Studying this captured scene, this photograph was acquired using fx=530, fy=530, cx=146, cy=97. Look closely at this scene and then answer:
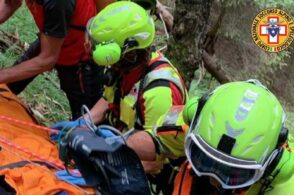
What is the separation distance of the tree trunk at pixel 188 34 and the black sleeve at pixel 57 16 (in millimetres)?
1181

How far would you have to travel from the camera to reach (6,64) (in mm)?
5078

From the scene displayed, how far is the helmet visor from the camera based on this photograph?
2.09m

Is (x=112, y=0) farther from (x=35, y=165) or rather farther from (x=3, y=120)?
(x=35, y=165)

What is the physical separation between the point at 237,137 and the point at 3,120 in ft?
5.37

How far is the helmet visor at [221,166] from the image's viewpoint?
209 centimetres

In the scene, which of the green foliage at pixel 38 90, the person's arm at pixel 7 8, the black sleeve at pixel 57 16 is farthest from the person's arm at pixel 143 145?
the green foliage at pixel 38 90

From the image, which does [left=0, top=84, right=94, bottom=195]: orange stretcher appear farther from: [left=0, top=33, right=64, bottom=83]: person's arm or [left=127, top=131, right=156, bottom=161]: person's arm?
[left=127, top=131, right=156, bottom=161]: person's arm

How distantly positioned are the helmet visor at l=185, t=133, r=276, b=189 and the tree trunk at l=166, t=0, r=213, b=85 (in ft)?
7.42

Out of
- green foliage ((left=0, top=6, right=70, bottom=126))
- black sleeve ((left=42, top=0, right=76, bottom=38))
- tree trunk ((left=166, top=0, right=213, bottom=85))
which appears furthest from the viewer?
green foliage ((left=0, top=6, right=70, bottom=126))

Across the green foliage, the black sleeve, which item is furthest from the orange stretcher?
the green foliage

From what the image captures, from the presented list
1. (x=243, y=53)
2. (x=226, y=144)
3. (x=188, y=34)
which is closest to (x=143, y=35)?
(x=226, y=144)

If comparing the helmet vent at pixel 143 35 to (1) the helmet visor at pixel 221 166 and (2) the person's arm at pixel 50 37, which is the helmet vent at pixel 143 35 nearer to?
(2) the person's arm at pixel 50 37

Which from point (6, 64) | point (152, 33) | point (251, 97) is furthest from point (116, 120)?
point (6, 64)

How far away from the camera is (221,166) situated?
6.95 ft
